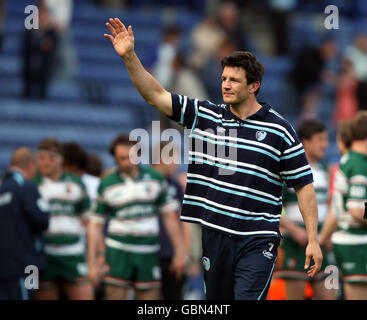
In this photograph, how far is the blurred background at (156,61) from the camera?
1570 cm

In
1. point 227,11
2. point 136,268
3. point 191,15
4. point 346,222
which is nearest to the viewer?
point 346,222

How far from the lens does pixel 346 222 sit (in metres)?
8.62

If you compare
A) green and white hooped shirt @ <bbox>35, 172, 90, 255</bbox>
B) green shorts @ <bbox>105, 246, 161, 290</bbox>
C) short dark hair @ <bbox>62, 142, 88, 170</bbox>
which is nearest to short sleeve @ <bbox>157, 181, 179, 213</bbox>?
green shorts @ <bbox>105, 246, 161, 290</bbox>

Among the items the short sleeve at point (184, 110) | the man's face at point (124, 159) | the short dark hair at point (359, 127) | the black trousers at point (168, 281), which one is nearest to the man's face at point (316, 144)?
the short dark hair at point (359, 127)

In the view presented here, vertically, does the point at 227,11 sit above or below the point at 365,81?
above

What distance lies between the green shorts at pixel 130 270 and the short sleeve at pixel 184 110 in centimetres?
293

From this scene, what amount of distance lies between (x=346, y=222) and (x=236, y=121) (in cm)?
220

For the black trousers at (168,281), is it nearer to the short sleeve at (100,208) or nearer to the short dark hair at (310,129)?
the short sleeve at (100,208)

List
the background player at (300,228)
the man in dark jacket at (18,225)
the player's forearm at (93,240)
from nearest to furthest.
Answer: the man in dark jacket at (18,225) → the background player at (300,228) → the player's forearm at (93,240)

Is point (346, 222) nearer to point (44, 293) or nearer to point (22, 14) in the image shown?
point (44, 293)

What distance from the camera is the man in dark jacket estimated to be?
9.27 metres

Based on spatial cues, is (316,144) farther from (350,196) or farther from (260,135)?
(260,135)
